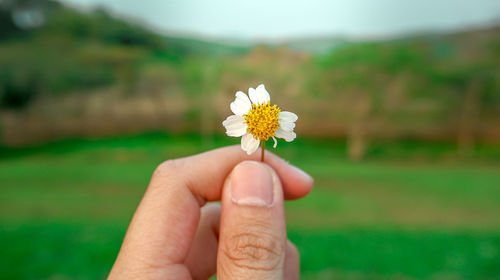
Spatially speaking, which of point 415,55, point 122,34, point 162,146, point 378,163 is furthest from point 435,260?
point 122,34

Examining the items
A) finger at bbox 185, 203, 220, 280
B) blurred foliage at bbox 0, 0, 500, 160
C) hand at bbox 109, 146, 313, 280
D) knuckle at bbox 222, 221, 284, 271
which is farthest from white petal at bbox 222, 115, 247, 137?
blurred foliage at bbox 0, 0, 500, 160

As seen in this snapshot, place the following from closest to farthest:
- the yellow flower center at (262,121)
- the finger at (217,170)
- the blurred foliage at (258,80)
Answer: the yellow flower center at (262,121)
the finger at (217,170)
the blurred foliage at (258,80)

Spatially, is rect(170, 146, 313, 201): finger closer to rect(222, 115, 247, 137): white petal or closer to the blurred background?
rect(222, 115, 247, 137): white petal

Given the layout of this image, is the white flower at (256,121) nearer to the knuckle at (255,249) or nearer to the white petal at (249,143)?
the white petal at (249,143)

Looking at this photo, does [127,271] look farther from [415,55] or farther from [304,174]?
[415,55]

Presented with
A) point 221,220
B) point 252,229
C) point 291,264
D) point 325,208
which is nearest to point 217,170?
point 221,220

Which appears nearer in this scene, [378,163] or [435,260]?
[435,260]

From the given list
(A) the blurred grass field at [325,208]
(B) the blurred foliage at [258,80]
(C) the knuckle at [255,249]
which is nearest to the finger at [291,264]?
(C) the knuckle at [255,249]

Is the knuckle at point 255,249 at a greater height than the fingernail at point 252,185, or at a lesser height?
lesser
